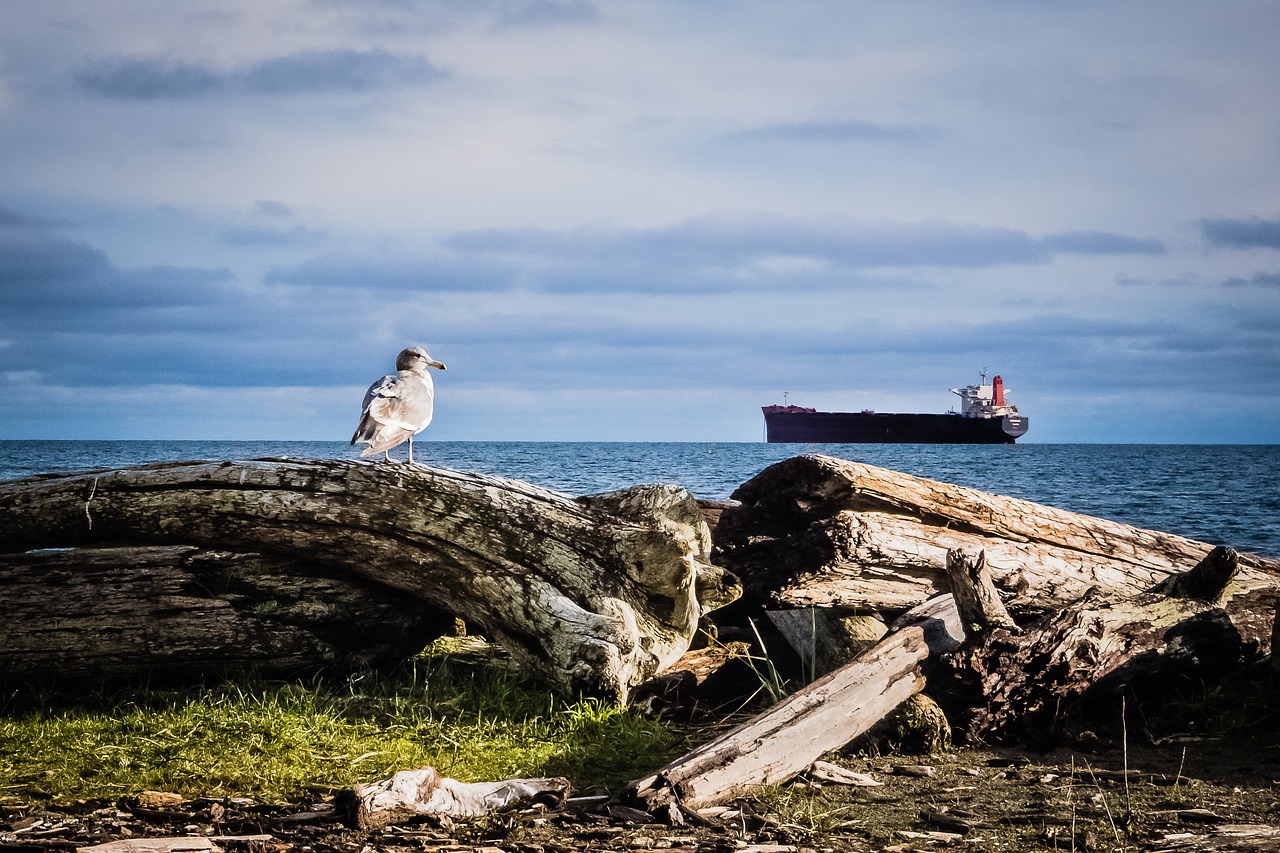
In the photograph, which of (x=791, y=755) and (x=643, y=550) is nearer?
(x=791, y=755)

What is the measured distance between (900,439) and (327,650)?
322 feet

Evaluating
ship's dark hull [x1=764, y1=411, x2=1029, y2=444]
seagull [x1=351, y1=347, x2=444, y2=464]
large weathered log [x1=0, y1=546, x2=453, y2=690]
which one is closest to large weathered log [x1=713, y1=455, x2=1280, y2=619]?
seagull [x1=351, y1=347, x2=444, y2=464]

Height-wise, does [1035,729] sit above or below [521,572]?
below

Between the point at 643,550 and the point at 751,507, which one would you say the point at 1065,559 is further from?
the point at 643,550

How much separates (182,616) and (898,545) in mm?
5136

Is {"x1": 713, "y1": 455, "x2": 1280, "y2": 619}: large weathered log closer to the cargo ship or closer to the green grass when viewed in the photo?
the green grass

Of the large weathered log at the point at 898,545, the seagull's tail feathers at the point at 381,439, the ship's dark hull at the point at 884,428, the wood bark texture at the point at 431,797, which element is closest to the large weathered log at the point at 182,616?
the seagull's tail feathers at the point at 381,439

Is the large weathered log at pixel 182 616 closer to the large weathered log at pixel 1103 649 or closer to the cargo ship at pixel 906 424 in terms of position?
the large weathered log at pixel 1103 649

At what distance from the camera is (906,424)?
96812mm

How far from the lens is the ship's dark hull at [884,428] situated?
9469 cm

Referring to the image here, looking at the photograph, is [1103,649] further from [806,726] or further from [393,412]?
[393,412]

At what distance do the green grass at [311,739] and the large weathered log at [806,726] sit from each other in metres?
0.66

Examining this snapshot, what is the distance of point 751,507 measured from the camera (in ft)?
26.4

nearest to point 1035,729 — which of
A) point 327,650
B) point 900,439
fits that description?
point 327,650
